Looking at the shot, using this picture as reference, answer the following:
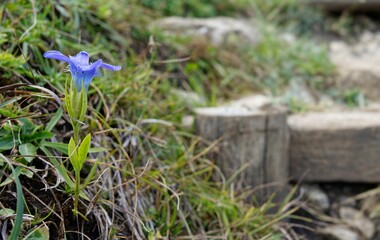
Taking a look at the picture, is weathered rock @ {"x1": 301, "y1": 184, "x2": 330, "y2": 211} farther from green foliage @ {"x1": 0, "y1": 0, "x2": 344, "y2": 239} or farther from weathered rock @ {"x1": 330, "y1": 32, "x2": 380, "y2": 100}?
weathered rock @ {"x1": 330, "y1": 32, "x2": 380, "y2": 100}

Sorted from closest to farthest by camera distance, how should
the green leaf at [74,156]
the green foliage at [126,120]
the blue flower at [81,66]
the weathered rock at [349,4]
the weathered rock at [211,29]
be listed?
the blue flower at [81,66], the green leaf at [74,156], the green foliage at [126,120], the weathered rock at [211,29], the weathered rock at [349,4]

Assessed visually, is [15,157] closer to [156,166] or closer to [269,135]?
[156,166]

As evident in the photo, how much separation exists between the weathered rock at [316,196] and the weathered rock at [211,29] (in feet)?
3.39

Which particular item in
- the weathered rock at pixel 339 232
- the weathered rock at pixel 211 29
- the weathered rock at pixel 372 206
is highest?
the weathered rock at pixel 211 29

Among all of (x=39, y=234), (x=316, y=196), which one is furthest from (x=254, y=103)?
(x=39, y=234)

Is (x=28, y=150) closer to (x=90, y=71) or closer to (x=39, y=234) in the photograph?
(x=39, y=234)

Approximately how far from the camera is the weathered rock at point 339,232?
107 inches

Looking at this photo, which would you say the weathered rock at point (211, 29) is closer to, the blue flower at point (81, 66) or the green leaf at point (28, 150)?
the green leaf at point (28, 150)

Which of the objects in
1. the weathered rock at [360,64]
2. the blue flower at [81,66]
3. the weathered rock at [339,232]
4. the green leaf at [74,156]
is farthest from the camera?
the weathered rock at [360,64]

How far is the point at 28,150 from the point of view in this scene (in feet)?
5.59

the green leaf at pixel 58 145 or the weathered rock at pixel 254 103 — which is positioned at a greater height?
the green leaf at pixel 58 145

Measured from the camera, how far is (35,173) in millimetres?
1641

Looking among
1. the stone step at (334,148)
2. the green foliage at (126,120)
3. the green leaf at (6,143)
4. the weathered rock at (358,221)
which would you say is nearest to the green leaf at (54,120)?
the green foliage at (126,120)

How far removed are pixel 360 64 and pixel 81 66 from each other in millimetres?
2602
